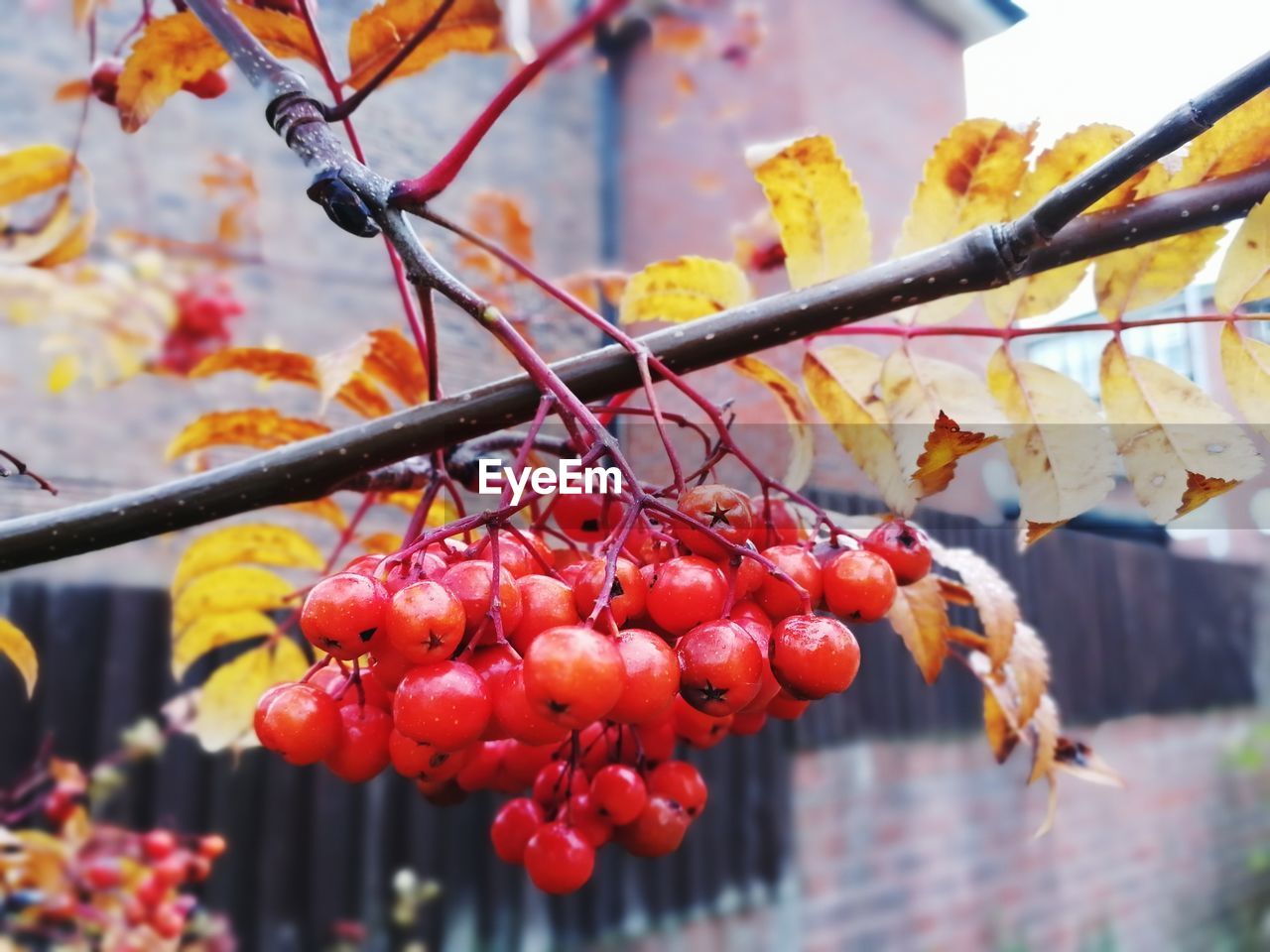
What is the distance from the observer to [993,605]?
2.08ft

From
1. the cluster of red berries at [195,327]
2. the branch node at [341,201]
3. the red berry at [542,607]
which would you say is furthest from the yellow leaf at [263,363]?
the cluster of red berries at [195,327]

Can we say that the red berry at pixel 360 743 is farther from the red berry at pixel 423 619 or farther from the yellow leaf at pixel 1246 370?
the yellow leaf at pixel 1246 370

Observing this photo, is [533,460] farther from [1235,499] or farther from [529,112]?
[529,112]

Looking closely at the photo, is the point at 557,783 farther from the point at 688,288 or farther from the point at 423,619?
the point at 688,288

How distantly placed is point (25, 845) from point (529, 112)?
347cm

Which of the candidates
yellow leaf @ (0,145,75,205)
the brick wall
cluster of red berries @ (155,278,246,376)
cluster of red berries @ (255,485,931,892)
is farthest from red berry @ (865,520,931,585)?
the brick wall

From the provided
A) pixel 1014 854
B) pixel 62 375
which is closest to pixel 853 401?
pixel 62 375

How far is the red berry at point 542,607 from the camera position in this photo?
427mm

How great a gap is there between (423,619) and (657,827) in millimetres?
272

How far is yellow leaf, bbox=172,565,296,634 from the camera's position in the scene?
2.55ft

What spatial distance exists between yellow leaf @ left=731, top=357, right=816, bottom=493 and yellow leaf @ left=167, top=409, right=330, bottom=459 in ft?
1.18

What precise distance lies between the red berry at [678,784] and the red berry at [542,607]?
0.68 feet

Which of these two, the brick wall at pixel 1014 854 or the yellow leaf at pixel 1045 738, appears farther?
the brick wall at pixel 1014 854

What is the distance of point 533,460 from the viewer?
2.20 feet
